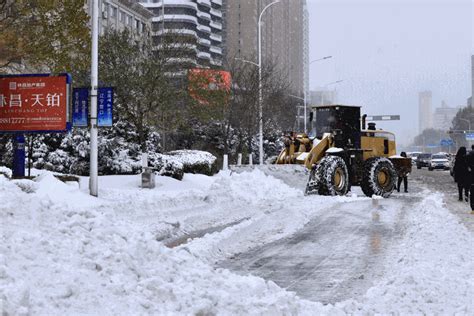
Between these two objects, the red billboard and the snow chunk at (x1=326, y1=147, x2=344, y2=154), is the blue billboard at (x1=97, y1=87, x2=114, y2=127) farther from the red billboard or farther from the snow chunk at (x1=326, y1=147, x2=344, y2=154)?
the snow chunk at (x1=326, y1=147, x2=344, y2=154)

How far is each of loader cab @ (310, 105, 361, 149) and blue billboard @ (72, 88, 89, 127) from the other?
286 inches

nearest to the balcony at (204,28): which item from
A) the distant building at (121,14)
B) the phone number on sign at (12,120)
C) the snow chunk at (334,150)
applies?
the distant building at (121,14)

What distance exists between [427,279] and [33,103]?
14.1 m

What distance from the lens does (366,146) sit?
22.0m

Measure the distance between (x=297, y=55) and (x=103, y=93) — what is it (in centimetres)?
18560

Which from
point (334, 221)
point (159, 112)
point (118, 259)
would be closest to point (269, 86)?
point (159, 112)

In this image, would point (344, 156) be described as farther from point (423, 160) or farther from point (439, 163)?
Answer: point (423, 160)

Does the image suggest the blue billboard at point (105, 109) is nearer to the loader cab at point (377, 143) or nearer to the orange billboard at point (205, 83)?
the loader cab at point (377, 143)

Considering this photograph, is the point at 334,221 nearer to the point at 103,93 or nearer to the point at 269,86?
the point at 103,93

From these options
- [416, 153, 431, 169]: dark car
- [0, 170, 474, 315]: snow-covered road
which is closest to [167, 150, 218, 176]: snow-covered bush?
[0, 170, 474, 315]: snow-covered road

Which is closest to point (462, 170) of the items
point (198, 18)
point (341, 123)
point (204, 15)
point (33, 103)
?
point (341, 123)

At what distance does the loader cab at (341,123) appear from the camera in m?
20.4

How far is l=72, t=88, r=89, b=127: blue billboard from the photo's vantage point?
60.8 feet

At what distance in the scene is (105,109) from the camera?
18109mm
